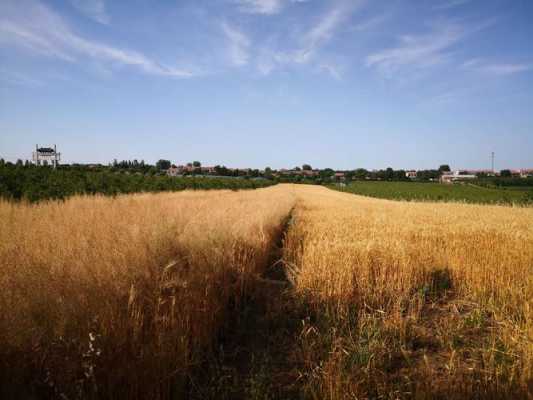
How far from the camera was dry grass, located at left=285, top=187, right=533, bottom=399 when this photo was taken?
7.89 ft

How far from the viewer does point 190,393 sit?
2.31m

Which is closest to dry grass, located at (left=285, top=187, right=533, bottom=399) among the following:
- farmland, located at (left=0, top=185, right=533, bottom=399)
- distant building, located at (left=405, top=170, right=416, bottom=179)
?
farmland, located at (left=0, top=185, right=533, bottom=399)

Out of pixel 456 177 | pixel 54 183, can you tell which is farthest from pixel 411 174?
pixel 54 183

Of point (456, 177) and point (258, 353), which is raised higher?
point (456, 177)

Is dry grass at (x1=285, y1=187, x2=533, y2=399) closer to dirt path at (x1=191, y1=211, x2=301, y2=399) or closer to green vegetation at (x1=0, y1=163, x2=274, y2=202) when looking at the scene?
dirt path at (x1=191, y1=211, x2=301, y2=399)

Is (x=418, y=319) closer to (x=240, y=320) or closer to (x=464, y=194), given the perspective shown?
(x=240, y=320)

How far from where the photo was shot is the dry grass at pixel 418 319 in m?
2.40

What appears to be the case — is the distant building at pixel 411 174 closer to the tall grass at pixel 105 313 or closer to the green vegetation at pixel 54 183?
the green vegetation at pixel 54 183

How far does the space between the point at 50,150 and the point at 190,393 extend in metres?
38.5

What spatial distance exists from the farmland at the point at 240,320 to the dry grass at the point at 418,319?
1.0 inches

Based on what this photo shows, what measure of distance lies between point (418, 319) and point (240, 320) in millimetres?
2545

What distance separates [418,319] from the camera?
12.4ft

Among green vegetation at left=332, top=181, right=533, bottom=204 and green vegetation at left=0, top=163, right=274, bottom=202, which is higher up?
green vegetation at left=0, top=163, right=274, bottom=202

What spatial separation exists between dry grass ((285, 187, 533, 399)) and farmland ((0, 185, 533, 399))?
1.0 inches
